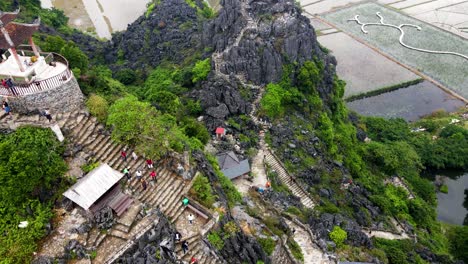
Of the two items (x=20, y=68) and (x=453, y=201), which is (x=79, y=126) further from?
(x=453, y=201)

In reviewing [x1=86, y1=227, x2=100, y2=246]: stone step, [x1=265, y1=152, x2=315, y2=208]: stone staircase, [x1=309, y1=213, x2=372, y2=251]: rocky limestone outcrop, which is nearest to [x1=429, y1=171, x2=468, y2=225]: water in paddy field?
[x1=309, y1=213, x2=372, y2=251]: rocky limestone outcrop

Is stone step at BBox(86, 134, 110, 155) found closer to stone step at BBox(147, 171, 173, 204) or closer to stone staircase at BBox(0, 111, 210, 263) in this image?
stone staircase at BBox(0, 111, 210, 263)

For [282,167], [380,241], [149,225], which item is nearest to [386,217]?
[380,241]

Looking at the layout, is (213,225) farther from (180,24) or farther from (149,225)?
(180,24)

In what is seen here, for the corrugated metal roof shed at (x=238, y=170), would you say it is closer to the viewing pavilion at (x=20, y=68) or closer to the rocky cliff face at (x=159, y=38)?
the viewing pavilion at (x=20, y=68)

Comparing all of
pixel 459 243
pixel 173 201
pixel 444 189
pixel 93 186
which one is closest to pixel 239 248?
pixel 173 201
